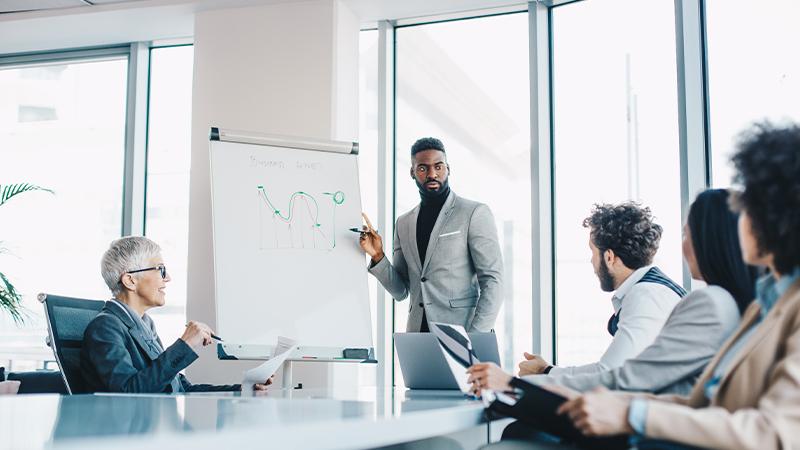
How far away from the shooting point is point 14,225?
570cm

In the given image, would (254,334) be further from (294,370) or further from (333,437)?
(333,437)

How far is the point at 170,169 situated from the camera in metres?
5.46

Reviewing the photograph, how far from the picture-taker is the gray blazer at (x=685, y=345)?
5.34ft

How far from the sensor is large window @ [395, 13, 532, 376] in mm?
4719

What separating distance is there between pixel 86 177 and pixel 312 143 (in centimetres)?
247

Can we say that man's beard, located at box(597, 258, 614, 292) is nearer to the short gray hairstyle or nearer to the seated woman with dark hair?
the seated woman with dark hair

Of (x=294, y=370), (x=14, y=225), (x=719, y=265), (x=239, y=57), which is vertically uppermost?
(x=239, y=57)

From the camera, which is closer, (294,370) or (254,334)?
(254,334)

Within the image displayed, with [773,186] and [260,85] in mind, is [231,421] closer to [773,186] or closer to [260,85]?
[773,186]

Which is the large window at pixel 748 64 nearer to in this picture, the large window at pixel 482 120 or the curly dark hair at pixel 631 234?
the large window at pixel 482 120

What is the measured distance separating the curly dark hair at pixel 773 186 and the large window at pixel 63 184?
4.88 m

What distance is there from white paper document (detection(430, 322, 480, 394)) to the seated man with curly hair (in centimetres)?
38

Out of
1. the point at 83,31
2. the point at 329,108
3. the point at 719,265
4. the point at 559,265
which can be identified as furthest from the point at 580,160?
the point at 83,31

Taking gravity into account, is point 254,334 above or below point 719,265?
below
